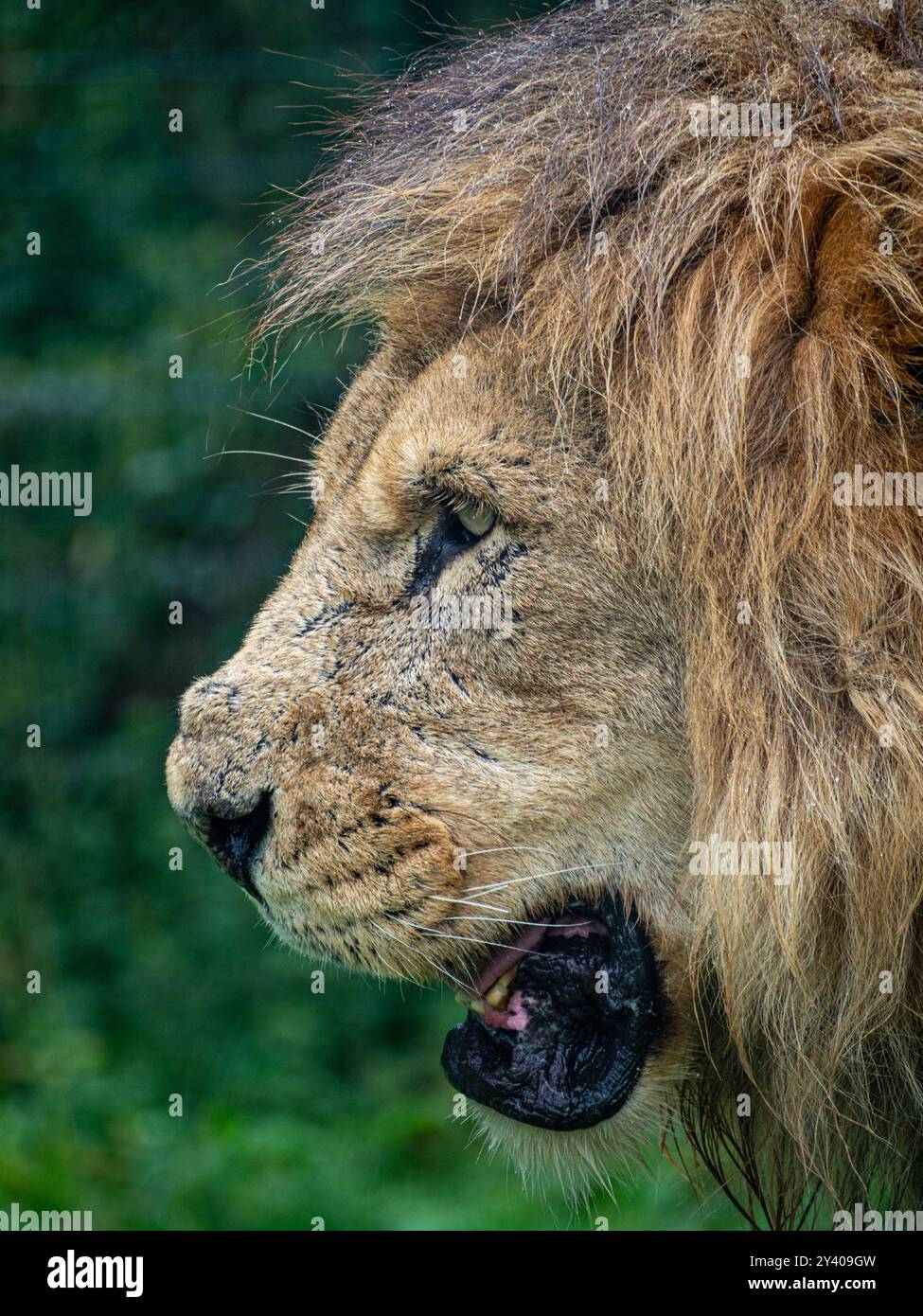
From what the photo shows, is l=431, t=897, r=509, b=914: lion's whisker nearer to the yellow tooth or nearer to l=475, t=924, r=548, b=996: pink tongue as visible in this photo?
l=475, t=924, r=548, b=996: pink tongue

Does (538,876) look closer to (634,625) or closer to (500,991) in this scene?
(500,991)

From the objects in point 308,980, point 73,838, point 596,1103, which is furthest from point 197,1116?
point 596,1103

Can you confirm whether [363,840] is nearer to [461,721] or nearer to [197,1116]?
[461,721]

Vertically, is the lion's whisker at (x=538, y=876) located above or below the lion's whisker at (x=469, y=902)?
above

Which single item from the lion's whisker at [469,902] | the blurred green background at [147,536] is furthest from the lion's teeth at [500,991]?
the blurred green background at [147,536]

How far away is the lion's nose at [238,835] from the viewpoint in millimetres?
2051

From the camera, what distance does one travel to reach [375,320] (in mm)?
2385

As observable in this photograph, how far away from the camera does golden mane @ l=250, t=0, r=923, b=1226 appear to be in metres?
1.68

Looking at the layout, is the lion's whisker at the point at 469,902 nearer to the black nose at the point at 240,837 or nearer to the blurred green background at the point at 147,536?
the black nose at the point at 240,837

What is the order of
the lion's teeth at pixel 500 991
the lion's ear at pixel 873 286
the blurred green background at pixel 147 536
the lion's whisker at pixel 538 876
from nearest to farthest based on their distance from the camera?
1. the lion's ear at pixel 873 286
2. the lion's whisker at pixel 538 876
3. the lion's teeth at pixel 500 991
4. the blurred green background at pixel 147 536

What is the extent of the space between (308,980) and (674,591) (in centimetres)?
310

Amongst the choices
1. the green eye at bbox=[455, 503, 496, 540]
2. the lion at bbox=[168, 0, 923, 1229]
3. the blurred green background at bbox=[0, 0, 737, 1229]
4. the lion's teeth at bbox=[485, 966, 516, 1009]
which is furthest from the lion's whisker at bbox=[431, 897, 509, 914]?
the blurred green background at bbox=[0, 0, 737, 1229]

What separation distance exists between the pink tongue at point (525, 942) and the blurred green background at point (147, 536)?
2422 millimetres

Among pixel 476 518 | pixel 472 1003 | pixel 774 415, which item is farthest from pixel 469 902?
pixel 774 415
